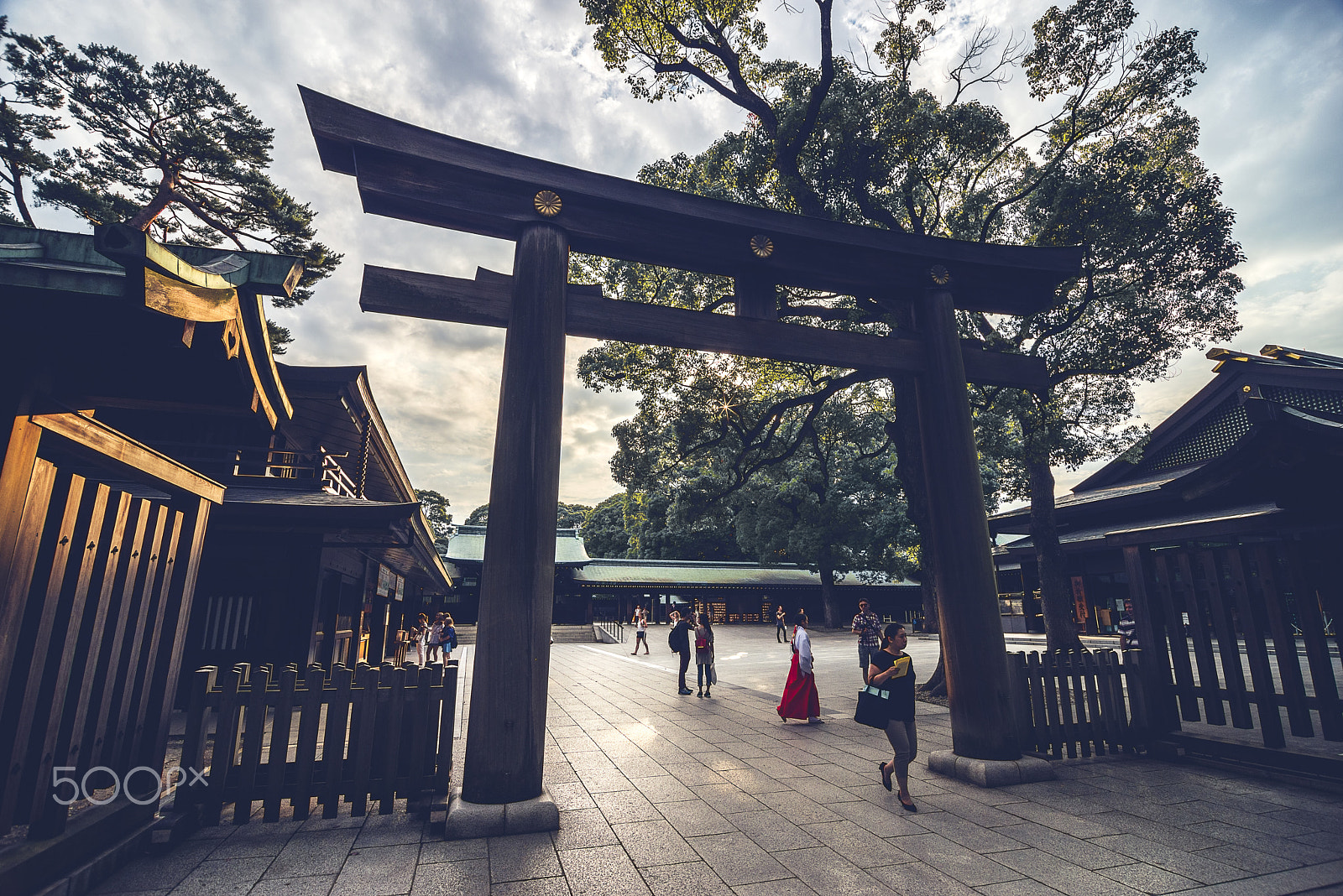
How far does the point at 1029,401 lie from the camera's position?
1033cm

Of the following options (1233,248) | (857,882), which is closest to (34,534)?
(857,882)

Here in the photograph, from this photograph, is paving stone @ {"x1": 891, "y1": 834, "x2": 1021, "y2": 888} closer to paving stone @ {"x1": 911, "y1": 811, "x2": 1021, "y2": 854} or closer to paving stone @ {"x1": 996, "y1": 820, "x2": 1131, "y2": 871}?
paving stone @ {"x1": 911, "y1": 811, "x2": 1021, "y2": 854}

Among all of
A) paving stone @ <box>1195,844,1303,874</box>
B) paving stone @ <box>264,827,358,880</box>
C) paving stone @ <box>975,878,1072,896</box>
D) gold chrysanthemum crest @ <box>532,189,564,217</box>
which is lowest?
paving stone @ <box>264,827,358,880</box>

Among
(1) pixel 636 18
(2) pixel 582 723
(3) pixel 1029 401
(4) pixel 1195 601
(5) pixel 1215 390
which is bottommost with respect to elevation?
(2) pixel 582 723

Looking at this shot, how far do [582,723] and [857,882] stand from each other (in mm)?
6001

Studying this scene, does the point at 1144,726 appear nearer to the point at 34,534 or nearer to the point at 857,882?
the point at 857,882

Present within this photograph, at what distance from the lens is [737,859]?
387 centimetres

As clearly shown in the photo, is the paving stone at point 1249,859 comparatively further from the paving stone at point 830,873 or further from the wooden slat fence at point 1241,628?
the paving stone at point 830,873

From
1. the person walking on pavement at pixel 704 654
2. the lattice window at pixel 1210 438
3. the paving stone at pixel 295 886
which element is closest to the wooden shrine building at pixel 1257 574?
the person walking on pavement at pixel 704 654

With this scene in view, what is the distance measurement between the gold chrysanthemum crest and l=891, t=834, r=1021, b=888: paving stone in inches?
230

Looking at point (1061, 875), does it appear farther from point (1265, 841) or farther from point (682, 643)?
point (682, 643)

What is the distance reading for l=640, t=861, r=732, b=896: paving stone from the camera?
3.42 metres

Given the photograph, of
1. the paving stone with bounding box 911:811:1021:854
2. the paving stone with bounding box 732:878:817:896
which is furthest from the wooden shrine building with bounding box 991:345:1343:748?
the paving stone with bounding box 732:878:817:896

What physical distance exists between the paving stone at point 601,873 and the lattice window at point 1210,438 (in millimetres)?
19305
